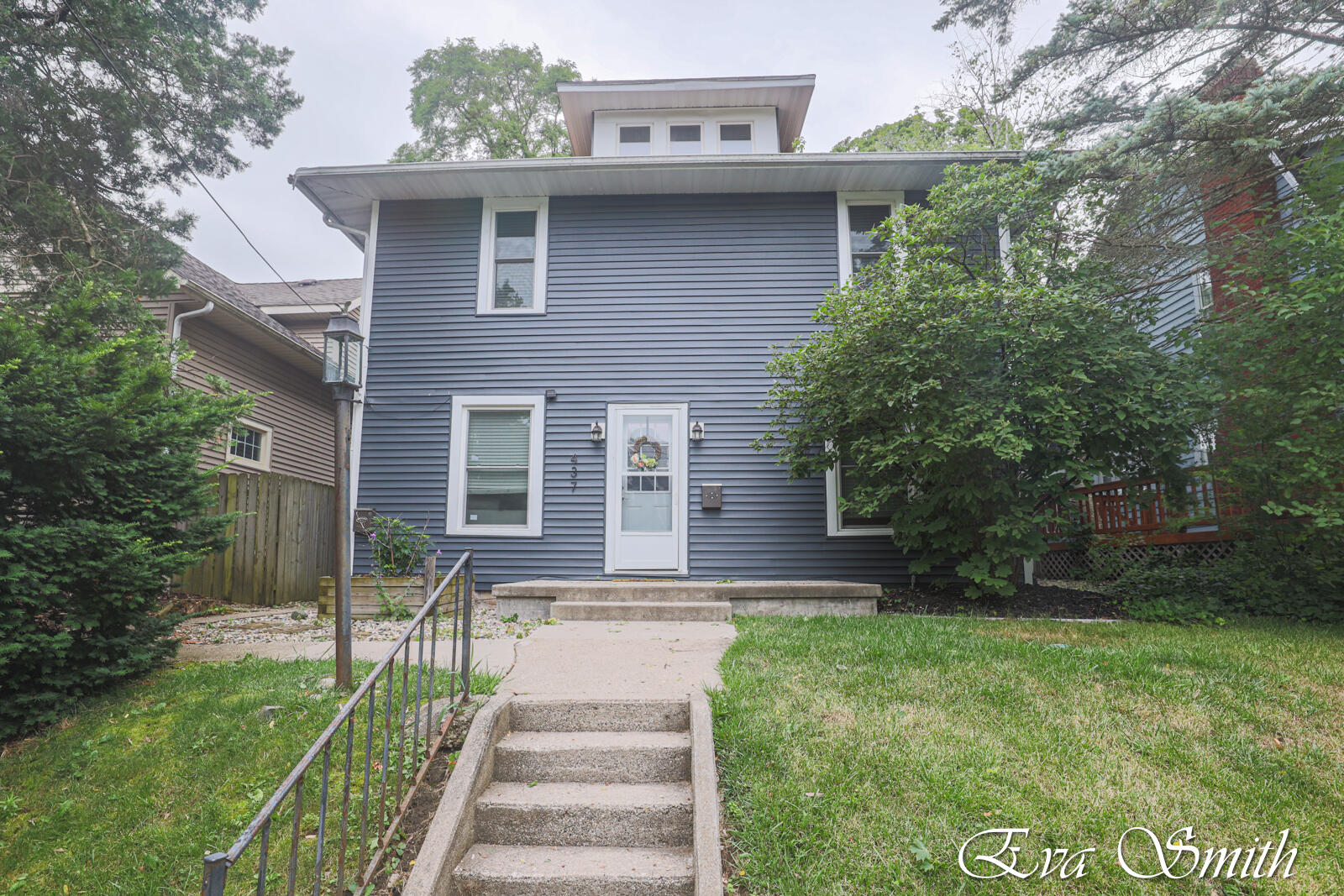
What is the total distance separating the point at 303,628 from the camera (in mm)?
6402

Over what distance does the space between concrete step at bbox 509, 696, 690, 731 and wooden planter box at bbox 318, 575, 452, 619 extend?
150 inches

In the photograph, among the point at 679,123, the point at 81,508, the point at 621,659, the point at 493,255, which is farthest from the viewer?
the point at 679,123

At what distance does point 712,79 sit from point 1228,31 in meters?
6.01

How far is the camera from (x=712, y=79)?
389 inches

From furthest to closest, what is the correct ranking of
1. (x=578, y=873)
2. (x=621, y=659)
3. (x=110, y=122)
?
(x=110, y=122)
(x=621, y=659)
(x=578, y=873)

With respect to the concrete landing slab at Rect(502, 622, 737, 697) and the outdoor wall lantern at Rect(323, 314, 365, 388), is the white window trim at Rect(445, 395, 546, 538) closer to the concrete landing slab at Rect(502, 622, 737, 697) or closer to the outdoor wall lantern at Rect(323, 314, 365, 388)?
the concrete landing slab at Rect(502, 622, 737, 697)

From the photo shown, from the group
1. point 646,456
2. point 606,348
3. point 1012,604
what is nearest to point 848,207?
point 606,348

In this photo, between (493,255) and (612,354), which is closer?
(612,354)

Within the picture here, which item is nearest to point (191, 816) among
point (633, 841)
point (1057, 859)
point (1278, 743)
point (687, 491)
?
point (633, 841)

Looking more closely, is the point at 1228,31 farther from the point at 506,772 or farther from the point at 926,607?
the point at 506,772

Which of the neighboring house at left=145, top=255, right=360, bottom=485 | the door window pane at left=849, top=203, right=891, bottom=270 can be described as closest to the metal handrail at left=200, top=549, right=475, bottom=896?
the neighboring house at left=145, top=255, right=360, bottom=485

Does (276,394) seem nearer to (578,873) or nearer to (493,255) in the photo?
(493,255)

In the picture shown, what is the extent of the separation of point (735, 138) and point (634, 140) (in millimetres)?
1527

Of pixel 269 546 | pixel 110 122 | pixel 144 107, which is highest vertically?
pixel 144 107
